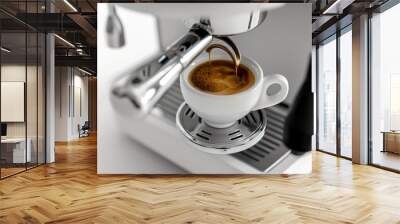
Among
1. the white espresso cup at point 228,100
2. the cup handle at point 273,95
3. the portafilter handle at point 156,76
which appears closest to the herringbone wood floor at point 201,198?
the white espresso cup at point 228,100

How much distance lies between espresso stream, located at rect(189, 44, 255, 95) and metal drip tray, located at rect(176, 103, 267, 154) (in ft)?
2.26

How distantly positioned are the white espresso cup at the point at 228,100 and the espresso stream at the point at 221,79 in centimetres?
5

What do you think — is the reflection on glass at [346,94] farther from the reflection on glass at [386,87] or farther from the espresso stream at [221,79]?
the espresso stream at [221,79]

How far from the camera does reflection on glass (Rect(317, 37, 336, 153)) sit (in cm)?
802

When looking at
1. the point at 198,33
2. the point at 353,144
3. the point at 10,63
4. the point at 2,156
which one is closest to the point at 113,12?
the point at 10,63

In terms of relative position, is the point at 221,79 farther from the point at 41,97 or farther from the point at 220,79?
the point at 41,97

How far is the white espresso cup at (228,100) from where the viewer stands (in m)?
3.76

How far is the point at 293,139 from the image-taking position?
4914 mm

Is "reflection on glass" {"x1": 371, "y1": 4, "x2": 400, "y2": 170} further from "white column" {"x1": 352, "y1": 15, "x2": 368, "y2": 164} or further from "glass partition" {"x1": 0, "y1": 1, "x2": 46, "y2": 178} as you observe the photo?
"glass partition" {"x1": 0, "y1": 1, "x2": 46, "y2": 178}

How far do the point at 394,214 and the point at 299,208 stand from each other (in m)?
0.79

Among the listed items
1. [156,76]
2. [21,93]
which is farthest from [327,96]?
[156,76]

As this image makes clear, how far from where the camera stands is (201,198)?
381 cm

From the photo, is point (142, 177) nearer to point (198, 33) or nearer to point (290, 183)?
Answer: point (290, 183)

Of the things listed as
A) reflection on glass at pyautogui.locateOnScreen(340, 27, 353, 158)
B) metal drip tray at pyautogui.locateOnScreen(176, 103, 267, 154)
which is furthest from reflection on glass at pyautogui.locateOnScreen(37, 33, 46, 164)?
reflection on glass at pyautogui.locateOnScreen(340, 27, 353, 158)
